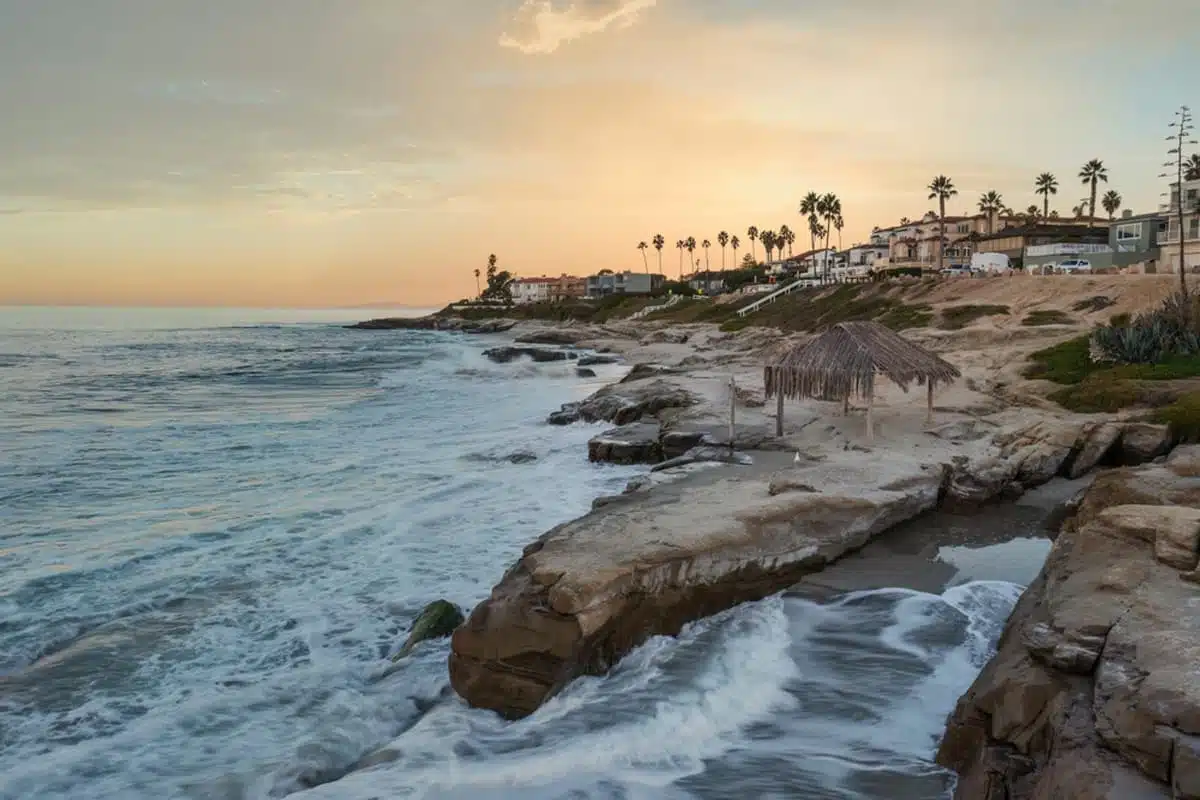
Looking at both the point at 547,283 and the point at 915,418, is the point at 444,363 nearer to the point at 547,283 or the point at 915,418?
the point at 915,418

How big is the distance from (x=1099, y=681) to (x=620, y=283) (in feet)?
466

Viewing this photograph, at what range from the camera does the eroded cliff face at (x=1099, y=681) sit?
5371mm

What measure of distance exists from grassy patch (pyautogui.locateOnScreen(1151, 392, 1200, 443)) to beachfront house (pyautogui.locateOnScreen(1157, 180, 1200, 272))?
33076mm

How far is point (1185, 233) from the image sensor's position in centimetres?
4994

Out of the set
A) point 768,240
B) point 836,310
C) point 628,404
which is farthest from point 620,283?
point 628,404

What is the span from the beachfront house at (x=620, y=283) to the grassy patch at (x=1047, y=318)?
105 meters

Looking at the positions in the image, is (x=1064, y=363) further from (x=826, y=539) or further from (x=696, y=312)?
(x=696, y=312)

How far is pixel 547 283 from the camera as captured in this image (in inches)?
6895

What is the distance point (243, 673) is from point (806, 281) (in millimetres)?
74291

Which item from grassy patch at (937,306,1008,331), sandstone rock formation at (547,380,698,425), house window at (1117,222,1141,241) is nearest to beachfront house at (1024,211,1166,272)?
house window at (1117,222,1141,241)

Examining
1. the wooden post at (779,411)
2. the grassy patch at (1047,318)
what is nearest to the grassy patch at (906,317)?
the grassy patch at (1047,318)

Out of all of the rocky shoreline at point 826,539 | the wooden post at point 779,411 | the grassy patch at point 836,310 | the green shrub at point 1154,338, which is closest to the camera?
the rocky shoreline at point 826,539

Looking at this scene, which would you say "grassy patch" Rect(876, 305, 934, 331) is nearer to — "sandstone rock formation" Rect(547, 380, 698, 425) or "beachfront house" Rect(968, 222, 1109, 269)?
"sandstone rock formation" Rect(547, 380, 698, 425)

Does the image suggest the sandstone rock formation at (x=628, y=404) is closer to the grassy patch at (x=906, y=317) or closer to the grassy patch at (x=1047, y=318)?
the grassy patch at (x=906, y=317)
